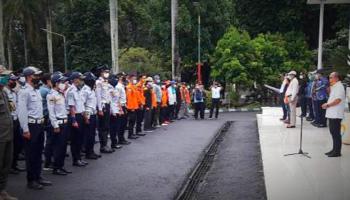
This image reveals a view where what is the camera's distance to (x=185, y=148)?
40.9ft

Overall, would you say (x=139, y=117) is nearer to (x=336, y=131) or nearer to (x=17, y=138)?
(x=17, y=138)

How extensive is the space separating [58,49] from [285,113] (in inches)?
1358

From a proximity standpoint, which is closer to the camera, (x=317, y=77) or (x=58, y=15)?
(x=317, y=77)

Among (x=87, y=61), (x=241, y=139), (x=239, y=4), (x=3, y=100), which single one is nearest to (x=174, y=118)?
(x=241, y=139)

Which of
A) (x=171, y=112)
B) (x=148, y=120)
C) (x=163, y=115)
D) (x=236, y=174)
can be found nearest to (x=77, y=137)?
(x=236, y=174)

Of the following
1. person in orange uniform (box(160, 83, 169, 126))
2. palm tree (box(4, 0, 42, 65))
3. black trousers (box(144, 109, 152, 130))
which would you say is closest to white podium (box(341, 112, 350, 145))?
black trousers (box(144, 109, 152, 130))

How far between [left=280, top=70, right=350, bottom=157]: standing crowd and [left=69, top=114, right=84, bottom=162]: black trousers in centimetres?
501

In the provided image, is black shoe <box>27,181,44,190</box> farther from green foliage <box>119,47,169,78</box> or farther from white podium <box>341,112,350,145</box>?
green foliage <box>119,47,169,78</box>

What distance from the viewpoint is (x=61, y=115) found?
8.77m

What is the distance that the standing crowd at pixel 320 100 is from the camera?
9.16 m

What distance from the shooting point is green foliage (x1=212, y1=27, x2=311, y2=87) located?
28.0m

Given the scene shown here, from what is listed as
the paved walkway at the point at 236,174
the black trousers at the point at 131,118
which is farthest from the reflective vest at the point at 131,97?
the paved walkway at the point at 236,174

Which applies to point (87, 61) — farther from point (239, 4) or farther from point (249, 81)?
point (249, 81)

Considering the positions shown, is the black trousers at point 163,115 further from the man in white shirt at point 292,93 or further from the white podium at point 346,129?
the white podium at point 346,129
